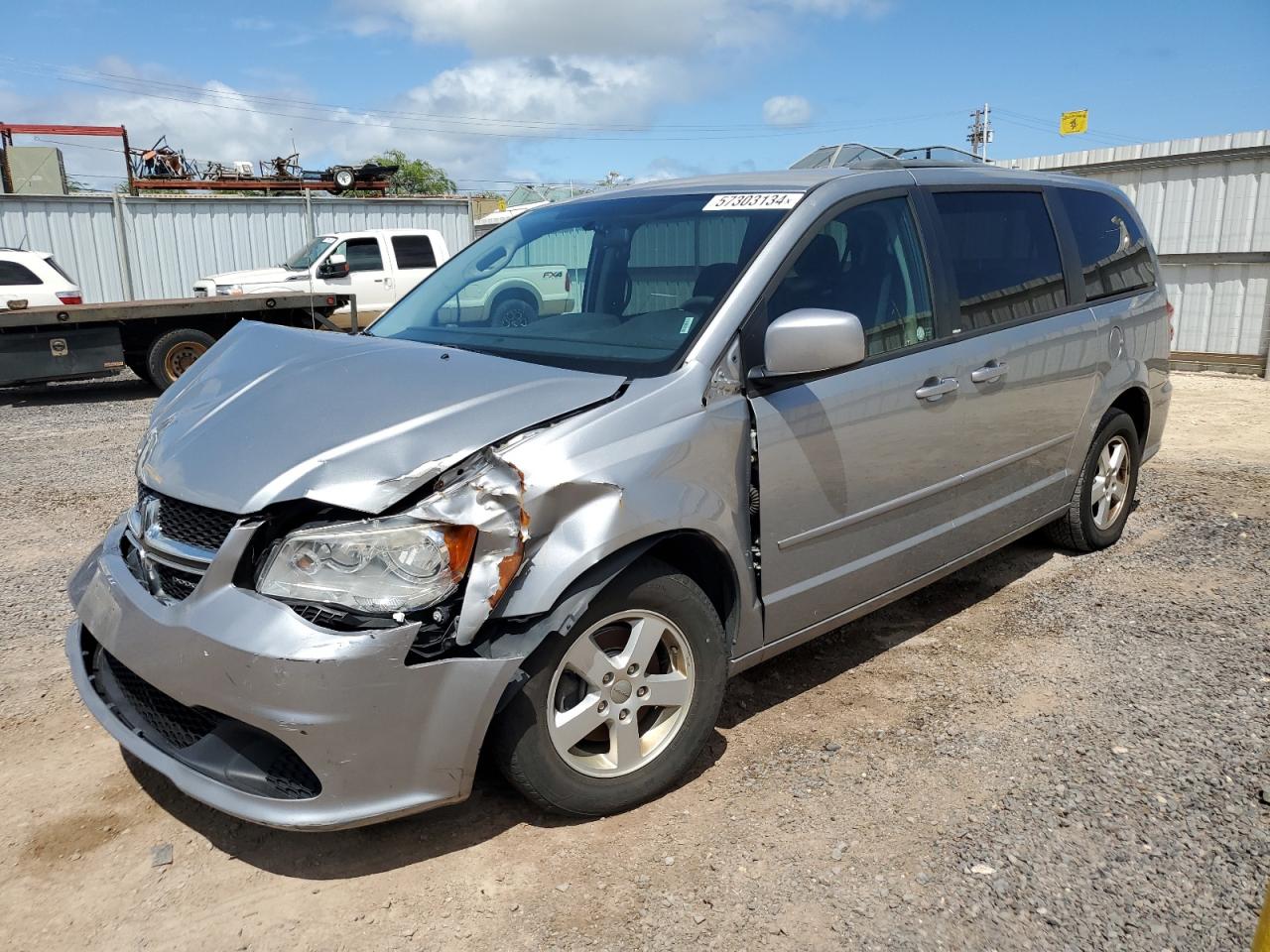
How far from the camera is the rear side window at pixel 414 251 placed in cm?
1611

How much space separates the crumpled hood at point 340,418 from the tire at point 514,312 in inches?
16.6

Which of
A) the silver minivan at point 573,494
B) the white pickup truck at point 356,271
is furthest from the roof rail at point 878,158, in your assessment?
the white pickup truck at point 356,271

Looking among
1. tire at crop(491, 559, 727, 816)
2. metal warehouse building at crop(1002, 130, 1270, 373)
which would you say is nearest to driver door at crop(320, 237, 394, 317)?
metal warehouse building at crop(1002, 130, 1270, 373)

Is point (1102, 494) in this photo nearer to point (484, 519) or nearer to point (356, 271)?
point (484, 519)

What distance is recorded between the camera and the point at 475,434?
2541 mm

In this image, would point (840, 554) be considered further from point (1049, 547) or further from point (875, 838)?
point (1049, 547)

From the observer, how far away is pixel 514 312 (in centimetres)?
368

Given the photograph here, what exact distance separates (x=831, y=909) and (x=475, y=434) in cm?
151

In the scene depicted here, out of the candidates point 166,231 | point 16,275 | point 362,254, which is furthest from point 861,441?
point 166,231

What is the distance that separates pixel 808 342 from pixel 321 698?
1663 mm

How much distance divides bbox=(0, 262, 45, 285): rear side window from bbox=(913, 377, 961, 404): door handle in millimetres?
12784

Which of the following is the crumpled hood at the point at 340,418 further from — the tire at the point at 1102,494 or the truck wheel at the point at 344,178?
the truck wheel at the point at 344,178

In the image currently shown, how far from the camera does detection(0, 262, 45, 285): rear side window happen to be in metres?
12.5

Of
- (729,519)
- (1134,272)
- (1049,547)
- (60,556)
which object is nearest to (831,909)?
(729,519)
